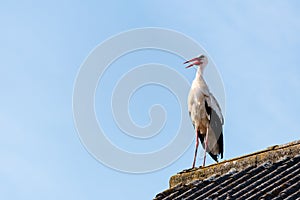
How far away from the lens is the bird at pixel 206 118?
37.7 feet

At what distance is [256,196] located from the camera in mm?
6180

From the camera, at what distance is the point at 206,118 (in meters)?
11.7

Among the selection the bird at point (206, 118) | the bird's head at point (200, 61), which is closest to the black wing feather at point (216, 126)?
the bird at point (206, 118)

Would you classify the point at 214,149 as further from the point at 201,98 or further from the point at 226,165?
the point at 226,165

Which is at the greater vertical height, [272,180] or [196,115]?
[196,115]

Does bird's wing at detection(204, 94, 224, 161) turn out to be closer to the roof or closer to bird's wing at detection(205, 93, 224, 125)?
bird's wing at detection(205, 93, 224, 125)

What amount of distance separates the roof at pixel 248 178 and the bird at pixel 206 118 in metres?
3.13

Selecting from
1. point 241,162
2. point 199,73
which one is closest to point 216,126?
point 199,73

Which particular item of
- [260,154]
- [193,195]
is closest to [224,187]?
[193,195]

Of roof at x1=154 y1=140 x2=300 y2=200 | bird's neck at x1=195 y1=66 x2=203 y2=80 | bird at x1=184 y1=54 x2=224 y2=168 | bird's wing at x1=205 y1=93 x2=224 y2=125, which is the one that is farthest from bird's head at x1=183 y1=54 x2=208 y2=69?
roof at x1=154 y1=140 x2=300 y2=200

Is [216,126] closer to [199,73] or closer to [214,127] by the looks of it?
[214,127]

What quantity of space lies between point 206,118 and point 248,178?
4813 millimetres

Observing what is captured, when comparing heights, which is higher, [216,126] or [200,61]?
[200,61]

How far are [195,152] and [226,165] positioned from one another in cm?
345
